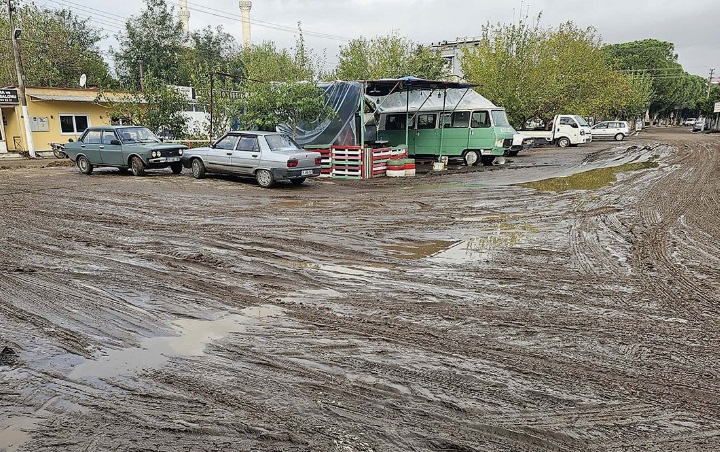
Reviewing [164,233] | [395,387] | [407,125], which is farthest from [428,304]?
[407,125]

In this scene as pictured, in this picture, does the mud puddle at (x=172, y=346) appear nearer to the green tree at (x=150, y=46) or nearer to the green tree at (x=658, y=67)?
the green tree at (x=150, y=46)

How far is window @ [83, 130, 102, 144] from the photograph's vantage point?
1736cm

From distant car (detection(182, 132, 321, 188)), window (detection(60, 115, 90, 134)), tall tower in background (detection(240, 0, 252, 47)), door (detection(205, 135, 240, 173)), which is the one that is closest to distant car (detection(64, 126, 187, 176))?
distant car (detection(182, 132, 321, 188))

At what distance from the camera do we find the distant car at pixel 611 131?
129 feet

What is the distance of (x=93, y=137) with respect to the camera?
17484 mm

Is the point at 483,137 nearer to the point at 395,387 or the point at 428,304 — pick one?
the point at 428,304

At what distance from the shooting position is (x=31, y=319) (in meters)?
4.90

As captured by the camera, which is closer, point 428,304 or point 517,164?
point 428,304

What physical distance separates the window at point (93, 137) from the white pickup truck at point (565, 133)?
2451cm

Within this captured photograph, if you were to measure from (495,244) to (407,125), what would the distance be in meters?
13.1

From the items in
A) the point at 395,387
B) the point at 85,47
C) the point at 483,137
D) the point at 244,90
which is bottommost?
the point at 395,387

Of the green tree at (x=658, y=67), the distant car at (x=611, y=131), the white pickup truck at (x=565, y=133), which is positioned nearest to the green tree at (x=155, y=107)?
the white pickup truck at (x=565, y=133)

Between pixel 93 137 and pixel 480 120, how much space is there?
566 inches

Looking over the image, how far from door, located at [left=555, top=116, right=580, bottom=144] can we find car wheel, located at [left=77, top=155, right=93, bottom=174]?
2738 centimetres
